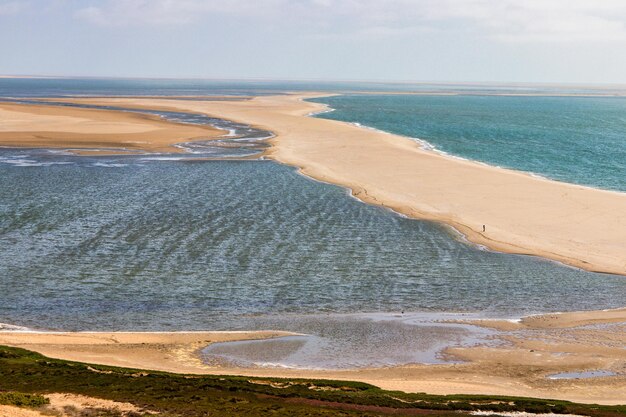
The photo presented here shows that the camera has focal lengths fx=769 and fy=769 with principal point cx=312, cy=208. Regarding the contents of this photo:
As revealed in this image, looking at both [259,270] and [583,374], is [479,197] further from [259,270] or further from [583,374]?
[583,374]

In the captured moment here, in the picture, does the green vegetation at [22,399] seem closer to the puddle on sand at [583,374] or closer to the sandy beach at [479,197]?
the puddle on sand at [583,374]

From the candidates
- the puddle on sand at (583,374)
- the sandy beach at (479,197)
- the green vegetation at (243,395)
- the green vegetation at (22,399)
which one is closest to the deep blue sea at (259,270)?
the sandy beach at (479,197)

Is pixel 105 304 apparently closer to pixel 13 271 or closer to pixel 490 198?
pixel 13 271

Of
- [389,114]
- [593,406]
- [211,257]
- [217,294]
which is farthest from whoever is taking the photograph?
[389,114]

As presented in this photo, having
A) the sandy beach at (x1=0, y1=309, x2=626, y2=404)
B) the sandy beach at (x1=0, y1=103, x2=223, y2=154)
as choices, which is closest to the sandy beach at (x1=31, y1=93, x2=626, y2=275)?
the sandy beach at (x1=0, y1=309, x2=626, y2=404)

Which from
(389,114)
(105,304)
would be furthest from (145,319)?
(389,114)

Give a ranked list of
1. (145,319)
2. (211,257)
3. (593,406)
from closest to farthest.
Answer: (593,406), (145,319), (211,257)

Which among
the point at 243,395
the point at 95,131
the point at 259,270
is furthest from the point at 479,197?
the point at 95,131
